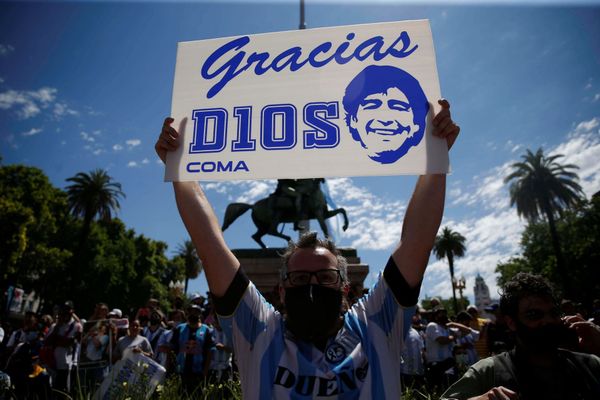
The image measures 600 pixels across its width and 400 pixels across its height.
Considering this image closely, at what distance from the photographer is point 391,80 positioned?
7.07ft

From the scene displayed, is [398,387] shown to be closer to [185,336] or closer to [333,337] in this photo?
[333,337]

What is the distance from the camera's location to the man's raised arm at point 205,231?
1624 millimetres

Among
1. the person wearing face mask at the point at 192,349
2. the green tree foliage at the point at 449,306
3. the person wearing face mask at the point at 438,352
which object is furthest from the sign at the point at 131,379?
the green tree foliage at the point at 449,306

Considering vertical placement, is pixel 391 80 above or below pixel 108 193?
below

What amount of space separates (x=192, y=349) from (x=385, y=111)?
4.97m

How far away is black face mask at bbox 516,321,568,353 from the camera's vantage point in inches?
82.1

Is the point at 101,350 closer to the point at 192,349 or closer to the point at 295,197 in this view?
the point at 192,349

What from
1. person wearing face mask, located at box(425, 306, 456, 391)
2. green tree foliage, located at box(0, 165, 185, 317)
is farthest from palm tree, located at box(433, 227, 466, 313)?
person wearing face mask, located at box(425, 306, 456, 391)

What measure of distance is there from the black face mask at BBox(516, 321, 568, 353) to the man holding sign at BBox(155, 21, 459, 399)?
2.96ft

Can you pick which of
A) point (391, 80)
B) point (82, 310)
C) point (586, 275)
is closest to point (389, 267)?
point (391, 80)

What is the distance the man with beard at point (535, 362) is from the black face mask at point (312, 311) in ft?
3.04

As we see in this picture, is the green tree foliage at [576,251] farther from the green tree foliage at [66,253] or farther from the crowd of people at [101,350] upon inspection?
the green tree foliage at [66,253]

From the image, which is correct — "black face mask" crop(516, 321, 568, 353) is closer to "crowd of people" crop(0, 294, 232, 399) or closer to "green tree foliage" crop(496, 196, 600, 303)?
"crowd of people" crop(0, 294, 232, 399)

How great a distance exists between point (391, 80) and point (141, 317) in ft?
29.7
